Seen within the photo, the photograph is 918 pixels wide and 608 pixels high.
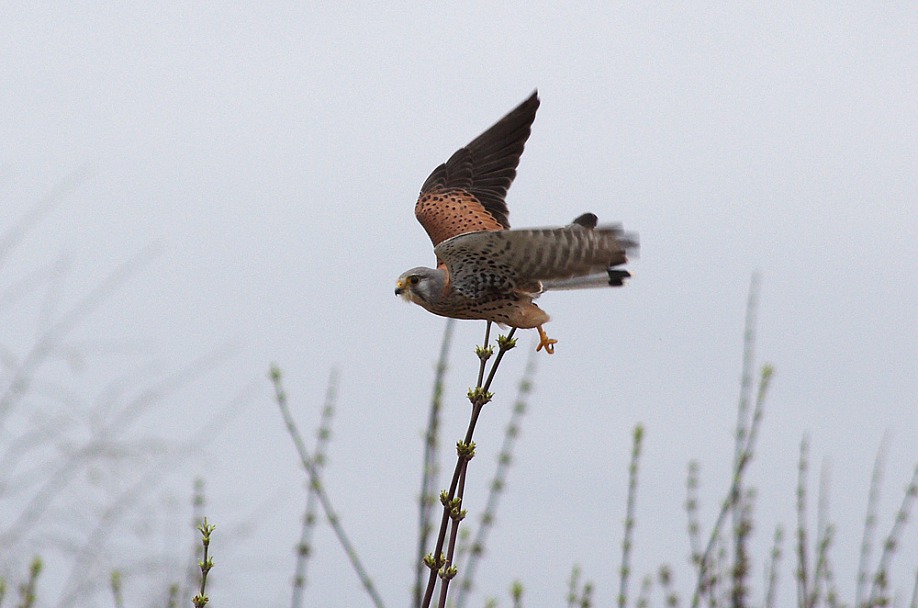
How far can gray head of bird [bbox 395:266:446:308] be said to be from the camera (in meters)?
4.01

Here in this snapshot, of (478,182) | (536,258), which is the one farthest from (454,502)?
(478,182)

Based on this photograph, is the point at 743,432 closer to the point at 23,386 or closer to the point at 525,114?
the point at 525,114

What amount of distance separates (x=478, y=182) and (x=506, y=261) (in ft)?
5.78

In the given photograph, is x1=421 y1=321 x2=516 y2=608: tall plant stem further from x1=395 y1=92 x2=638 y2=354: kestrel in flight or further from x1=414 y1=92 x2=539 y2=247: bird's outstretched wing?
x1=414 y1=92 x2=539 y2=247: bird's outstretched wing

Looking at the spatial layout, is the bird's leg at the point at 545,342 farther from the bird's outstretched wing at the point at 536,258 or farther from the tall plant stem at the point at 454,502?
the tall plant stem at the point at 454,502

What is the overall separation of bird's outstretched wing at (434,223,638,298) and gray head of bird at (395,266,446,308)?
53mm

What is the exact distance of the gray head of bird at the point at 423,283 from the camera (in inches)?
158

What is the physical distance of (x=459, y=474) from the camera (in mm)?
2404

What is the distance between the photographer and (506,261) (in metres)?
3.71

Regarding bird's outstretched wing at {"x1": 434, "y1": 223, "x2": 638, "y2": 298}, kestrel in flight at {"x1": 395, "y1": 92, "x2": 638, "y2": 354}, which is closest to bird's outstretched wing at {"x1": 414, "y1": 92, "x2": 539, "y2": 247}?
kestrel in flight at {"x1": 395, "y1": 92, "x2": 638, "y2": 354}

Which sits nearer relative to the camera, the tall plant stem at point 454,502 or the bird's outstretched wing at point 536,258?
the tall plant stem at point 454,502

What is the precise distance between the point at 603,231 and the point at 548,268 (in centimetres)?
35

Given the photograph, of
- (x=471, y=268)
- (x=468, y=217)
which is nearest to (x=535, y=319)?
(x=471, y=268)

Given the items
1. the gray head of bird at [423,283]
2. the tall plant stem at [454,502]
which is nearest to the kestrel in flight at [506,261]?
the gray head of bird at [423,283]
